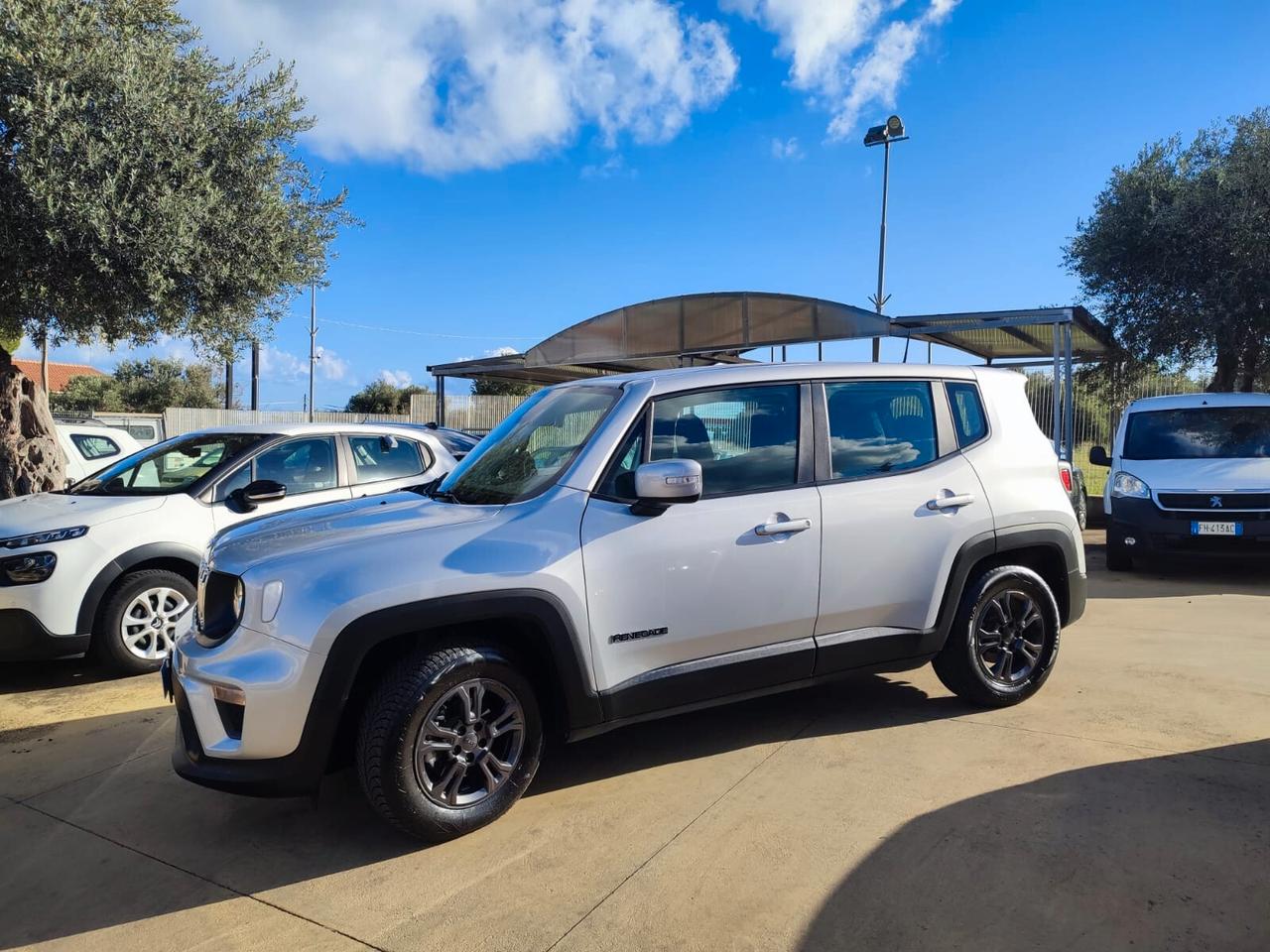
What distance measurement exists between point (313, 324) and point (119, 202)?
32824 millimetres

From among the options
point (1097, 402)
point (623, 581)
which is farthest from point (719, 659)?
point (1097, 402)

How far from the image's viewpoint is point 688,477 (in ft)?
10.8

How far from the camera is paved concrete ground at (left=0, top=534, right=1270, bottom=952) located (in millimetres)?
2631

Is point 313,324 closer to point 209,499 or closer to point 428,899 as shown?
point 209,499

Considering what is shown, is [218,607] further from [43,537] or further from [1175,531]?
[1175,531]

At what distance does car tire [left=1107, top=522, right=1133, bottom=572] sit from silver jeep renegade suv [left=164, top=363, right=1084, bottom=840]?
465cm

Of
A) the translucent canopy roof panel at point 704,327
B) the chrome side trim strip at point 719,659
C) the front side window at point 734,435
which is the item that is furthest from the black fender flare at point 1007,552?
the translucent canopy roof panel at point 704,327

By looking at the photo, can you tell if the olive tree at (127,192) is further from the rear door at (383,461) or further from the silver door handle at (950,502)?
the silver door handle at (950,502)

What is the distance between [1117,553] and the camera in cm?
867

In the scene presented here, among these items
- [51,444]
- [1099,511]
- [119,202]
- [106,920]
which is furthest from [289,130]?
[1099,511]

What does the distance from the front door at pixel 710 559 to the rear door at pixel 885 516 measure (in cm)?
12

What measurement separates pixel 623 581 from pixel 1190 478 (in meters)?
7.18

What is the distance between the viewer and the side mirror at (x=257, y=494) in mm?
5609

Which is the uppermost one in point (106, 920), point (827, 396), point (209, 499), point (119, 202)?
point (119, 202)
